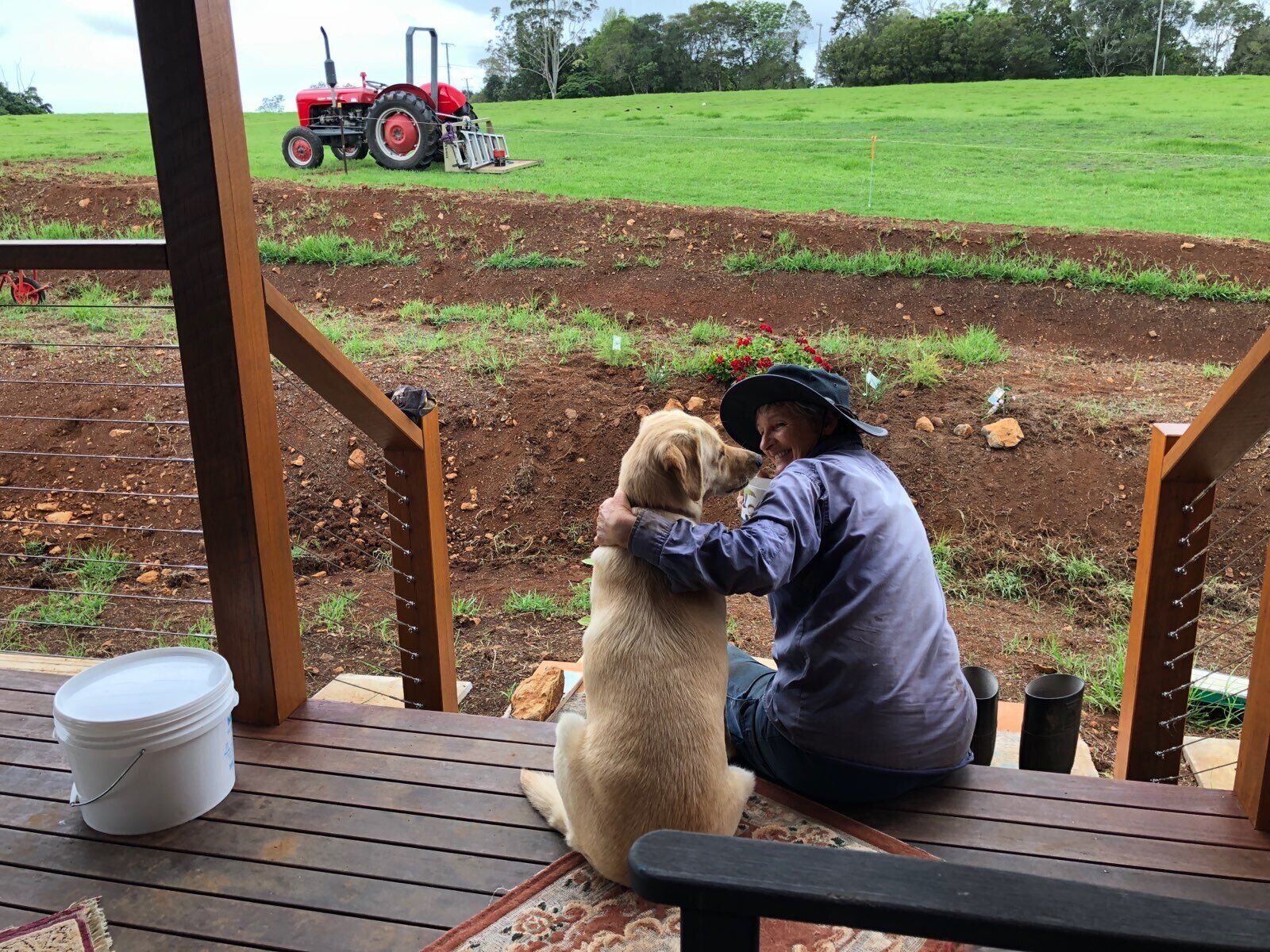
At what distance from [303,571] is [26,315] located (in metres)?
5.69

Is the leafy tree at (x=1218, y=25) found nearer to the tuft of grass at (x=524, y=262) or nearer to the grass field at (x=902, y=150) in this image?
the grass field at (x=902, y=150)

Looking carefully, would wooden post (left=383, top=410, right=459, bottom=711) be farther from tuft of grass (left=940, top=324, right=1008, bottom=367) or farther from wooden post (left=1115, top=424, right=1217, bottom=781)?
tuft of grass (left=940, top=324, right=1008, bottom=367)

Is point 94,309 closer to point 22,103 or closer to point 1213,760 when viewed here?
point 1213,760

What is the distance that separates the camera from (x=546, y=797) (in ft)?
7.28

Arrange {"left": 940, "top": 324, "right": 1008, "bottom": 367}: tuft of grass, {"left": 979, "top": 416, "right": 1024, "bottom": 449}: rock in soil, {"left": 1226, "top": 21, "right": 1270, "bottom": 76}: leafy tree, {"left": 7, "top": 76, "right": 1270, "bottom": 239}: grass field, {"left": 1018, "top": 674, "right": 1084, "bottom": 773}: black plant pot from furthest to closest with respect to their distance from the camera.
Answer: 1. {"left": 1226, "top": 21, "right": 1270, "bottom": 76}: leafy tree
2. {"left": 7, "top": 76, "right": 1270, "bottom": 239}: grass field
3. {"left": 940, "top": 324, "right": 1008, "bottom": 367}: tuft of grass
4. {"left": 979, "top": 416, "right": 1024, "bottom": 449}: rock in soil
5. {"left": 1018, "top": 674, "right": 1084, "bottom": 773}: black plant pot

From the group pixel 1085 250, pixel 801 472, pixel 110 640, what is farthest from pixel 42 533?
pixel 1085 250

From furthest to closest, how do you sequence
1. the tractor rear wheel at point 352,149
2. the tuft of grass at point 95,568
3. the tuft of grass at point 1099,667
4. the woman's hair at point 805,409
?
the tractor rear wheel at point 352,149
the tuft of grass at point 95,568
the tuft of grass at point 1099,667
the woman's hair at point 805,409

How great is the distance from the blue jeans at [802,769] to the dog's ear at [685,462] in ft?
1.95

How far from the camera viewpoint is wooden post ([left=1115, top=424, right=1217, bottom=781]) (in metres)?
2.77

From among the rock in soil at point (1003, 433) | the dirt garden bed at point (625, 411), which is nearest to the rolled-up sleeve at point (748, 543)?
the dirt garden bed at point (625, 411)

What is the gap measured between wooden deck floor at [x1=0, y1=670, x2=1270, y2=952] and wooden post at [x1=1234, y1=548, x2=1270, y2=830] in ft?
0.16

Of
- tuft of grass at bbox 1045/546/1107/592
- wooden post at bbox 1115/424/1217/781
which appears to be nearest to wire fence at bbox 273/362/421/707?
wooden post at bbox 1115/424/1217/781

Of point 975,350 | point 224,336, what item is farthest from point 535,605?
point 975,350

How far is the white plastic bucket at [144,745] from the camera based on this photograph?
2105 mm
